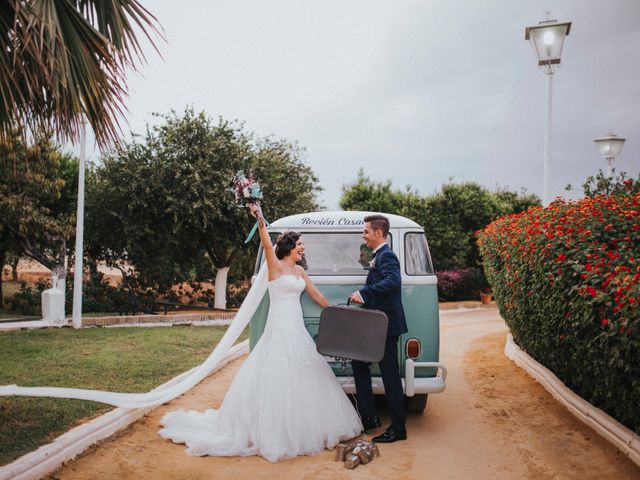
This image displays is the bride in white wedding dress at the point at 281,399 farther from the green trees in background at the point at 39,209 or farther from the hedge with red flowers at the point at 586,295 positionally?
the green trees in background at the point at 39,209

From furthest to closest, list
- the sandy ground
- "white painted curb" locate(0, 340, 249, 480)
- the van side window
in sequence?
the van side window < the sandy ground < "white painted curb" locate(0, 340, 249, 480)

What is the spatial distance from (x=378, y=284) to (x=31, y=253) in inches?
691

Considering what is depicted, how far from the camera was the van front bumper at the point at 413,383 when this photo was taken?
20.9 ft

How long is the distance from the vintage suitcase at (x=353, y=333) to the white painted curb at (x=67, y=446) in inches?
93.9

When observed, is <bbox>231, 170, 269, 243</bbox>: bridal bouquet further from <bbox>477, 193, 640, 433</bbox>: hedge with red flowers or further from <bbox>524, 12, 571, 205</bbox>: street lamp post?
<bbox>524, 12, 571, 205</bbox>: street lamp post

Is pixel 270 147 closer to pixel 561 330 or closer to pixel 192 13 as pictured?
pixel 192 13

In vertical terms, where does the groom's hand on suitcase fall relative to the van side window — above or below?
below

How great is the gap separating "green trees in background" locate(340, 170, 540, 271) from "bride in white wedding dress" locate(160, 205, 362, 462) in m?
20.8

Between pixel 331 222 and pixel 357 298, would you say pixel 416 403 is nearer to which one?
pixel 357 298

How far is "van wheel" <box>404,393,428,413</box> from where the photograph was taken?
23.3 ft

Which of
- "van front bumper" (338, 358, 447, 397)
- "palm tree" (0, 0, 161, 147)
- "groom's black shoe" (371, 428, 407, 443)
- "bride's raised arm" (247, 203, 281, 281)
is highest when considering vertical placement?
"palm tree" (0, 0, 161, 147)

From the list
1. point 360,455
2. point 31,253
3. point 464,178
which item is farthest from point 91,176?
point 360,455

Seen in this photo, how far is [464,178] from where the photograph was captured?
97.6ft

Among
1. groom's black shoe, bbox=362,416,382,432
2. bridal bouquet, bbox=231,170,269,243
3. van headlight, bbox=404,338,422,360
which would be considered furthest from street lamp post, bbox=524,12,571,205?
bridal bouquet, bbox=231,170,269,243
